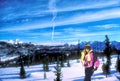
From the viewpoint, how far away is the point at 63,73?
1229 centimetres

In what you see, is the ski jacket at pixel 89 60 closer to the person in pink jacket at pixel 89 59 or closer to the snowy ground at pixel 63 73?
the person in pink jacket at pixel 89 59

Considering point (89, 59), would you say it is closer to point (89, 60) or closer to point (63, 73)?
point (89, 60)

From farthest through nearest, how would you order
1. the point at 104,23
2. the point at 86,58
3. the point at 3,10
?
the point at 3,10 < the point at 104,23 < the point at 86,58

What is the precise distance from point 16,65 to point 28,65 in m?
0.36

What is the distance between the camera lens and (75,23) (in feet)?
39.8

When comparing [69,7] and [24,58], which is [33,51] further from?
[69,7]

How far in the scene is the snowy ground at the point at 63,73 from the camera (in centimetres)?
1222

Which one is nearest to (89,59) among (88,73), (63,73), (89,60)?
(89,60)

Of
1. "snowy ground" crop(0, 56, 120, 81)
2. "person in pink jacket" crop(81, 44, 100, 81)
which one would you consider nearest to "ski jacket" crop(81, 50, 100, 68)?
"person in pink jacket" crop(81, 44, 100, 81)

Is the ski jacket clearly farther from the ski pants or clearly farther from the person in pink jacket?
the ski pants

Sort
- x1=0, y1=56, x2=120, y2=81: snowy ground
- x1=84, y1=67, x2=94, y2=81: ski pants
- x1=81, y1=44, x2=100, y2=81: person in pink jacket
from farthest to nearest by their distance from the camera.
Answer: x1=0, y1=56, x2=120, y2=81: snowy ground, x1=84, y1=67, x2=94, y2=81: ski pants, x1=81, y1=44, x2=100, y2=81: person in pink jacket

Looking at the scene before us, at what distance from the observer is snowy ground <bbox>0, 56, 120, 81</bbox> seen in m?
12.2

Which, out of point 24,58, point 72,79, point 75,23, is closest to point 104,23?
point 75,23

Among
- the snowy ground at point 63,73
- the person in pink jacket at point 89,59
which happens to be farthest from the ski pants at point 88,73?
the snowy ground at point 63,73
